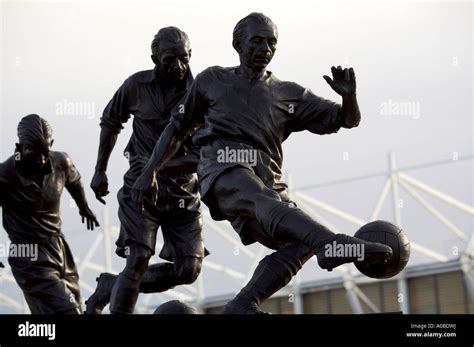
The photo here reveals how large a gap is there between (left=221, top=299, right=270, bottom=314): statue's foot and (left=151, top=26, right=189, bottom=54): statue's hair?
11.6 feet

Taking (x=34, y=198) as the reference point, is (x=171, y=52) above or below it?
above

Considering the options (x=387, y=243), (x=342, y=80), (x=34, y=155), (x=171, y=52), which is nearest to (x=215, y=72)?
(x=342, y=80)

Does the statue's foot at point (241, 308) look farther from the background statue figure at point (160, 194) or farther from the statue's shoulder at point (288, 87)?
the background statue figure at point (160, 194)

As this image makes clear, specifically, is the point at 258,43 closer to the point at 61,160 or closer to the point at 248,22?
the point at 248,22

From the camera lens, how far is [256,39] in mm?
14812

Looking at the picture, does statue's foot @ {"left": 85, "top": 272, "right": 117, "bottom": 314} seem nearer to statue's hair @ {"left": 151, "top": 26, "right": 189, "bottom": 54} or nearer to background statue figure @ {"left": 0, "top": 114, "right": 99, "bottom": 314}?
background statue figure @ {"left": 0, "top": 114, "right": 99, "bottom": 314}

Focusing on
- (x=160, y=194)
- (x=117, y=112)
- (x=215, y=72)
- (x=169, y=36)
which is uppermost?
(x=169, y=36)

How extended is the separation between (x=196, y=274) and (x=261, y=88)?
2904mm

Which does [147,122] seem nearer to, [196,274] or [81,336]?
[196,274]

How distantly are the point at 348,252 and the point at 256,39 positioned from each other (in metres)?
2.20

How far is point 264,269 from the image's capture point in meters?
14.3

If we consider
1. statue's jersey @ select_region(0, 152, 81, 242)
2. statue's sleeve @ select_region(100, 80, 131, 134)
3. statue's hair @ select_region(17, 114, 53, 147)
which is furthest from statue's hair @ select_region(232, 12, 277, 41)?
statue's jersey @ select_region(0, 152, 81, 242)

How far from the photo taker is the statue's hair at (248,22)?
14844 mm

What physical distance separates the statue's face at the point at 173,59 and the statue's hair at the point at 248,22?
1868 mm
